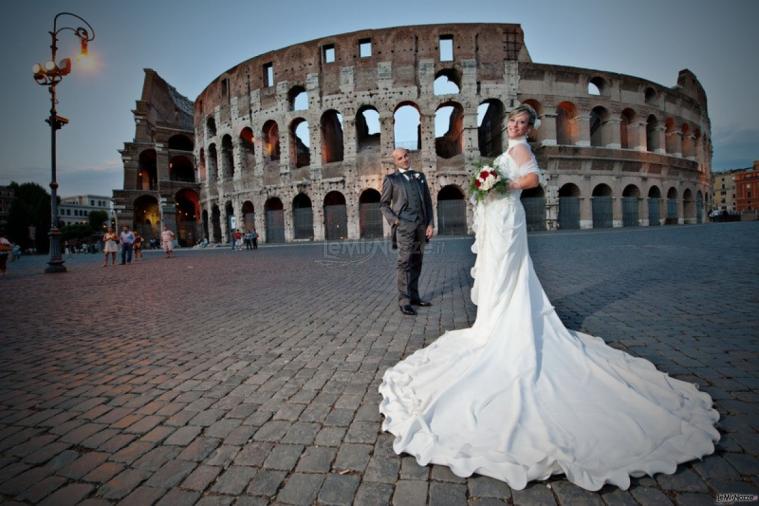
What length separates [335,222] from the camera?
75.7ft

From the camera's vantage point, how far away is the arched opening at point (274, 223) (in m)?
24.4

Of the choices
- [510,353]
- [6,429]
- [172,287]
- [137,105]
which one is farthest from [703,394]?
[137,105]

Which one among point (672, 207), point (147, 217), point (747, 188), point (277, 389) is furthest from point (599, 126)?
point (747, 188)

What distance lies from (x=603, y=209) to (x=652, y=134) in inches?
337

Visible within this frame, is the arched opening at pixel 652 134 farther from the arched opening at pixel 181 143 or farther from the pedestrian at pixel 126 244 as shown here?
the arched opening at pixel 181 143

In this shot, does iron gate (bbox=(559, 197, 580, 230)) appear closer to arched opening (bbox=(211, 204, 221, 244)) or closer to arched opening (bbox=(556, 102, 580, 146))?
arched opening (bbox=(556, 102, 580, 146))

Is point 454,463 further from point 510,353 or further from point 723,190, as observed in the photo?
point 723,190

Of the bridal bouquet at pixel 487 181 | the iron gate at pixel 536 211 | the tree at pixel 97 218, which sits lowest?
the bridal bouquet at pixel 487 181

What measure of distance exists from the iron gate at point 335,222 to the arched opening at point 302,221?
114 centimetres

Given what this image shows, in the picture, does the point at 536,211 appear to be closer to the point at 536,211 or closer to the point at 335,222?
the point at 536,211

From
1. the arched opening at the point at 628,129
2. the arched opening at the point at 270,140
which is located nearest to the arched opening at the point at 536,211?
the arched opening at the point at 628,129

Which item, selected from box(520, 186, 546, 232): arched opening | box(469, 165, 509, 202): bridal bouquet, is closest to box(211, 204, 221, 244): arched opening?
box(520, 186, 546, 232): arched opening

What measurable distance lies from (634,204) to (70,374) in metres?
31.9

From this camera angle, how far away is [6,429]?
199cm
